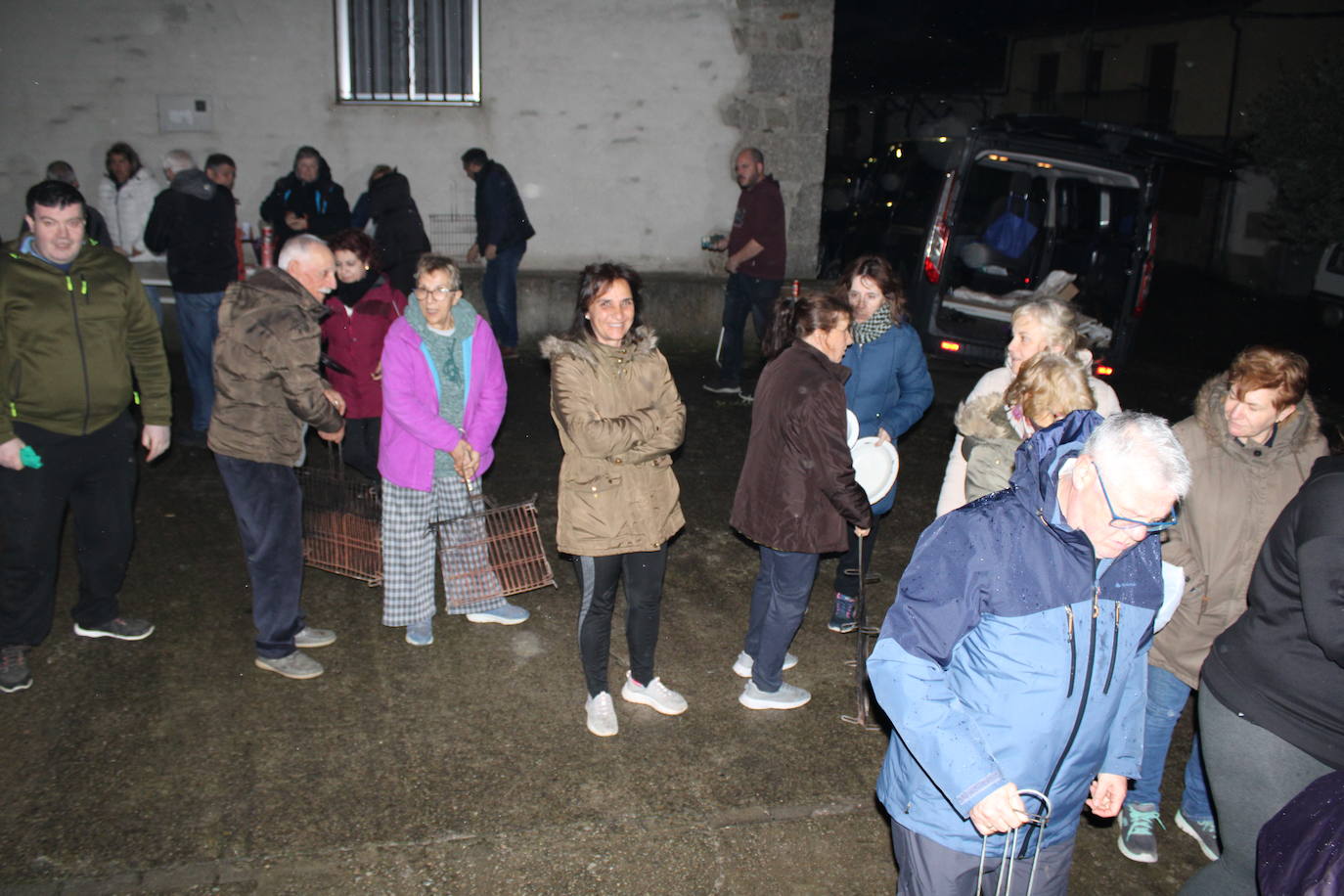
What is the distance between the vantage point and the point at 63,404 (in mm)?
4137

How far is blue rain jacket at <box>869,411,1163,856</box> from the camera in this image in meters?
2.30

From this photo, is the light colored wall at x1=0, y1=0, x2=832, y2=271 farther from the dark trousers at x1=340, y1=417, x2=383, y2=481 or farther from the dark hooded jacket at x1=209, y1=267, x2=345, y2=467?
the dark hooded jacket at x1=209, y1=267, x2=345, y2=467

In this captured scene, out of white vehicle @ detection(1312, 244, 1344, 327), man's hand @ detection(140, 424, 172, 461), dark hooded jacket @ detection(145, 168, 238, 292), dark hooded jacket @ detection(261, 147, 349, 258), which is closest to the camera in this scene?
man's hand @ detection(140, 424, 172, 461)

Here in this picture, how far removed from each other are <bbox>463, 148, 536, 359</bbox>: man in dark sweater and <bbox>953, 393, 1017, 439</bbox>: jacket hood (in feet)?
21.5

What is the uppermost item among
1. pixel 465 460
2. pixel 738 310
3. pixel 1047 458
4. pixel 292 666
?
pixel 1047 458

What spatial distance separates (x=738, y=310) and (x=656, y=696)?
555 centimetres

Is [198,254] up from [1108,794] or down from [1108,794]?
up

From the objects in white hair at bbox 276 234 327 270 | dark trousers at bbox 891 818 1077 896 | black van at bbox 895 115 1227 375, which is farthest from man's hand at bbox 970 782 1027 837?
black van at bbox 895 115 1227 375

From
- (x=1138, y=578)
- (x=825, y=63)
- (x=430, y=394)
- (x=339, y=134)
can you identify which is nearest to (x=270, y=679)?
(x=430, y=394)

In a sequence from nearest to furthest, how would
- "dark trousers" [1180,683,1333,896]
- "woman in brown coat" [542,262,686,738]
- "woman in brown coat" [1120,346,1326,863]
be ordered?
"dark trousers" [1180,683,1333,896], "woman in brown coat" [1120,346,1326,863], "woman in brown coat" [542,262,686,738]

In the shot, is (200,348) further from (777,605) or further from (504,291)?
(777,605)

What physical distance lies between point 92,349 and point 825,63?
8.75 m

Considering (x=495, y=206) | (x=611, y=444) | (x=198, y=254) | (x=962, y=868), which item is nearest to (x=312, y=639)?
(x=611, y=444)

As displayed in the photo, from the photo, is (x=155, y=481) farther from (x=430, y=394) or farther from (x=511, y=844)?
(x=511, y=844)
